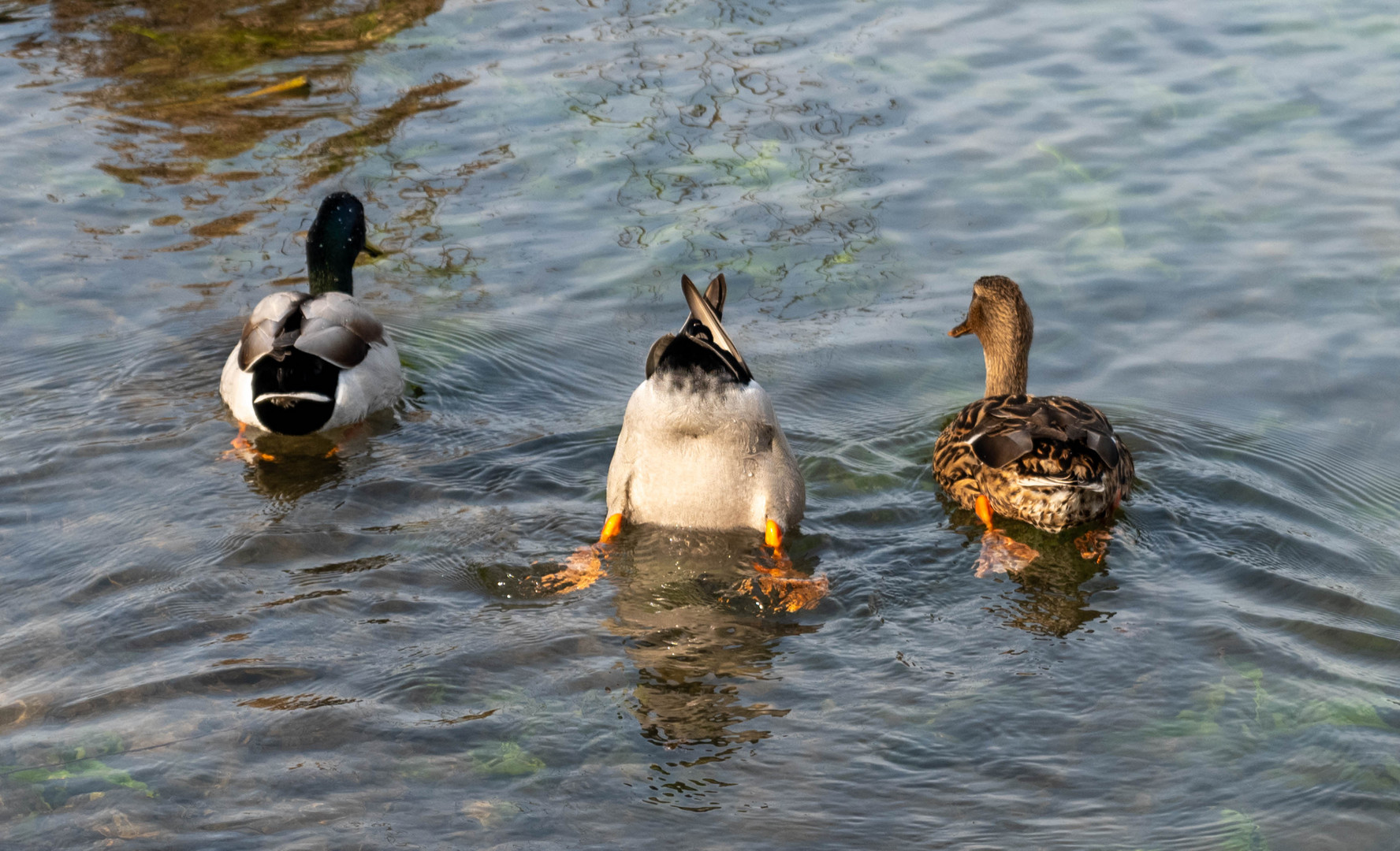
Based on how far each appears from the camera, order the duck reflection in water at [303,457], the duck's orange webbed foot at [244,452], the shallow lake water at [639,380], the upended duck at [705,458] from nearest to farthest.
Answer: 1. the shallow lake water at [639,380]
2. the upended duck at [705,458]
3. the duck reflection in water at [303,457]
4. the duck's orange webbed foot at [244,452]

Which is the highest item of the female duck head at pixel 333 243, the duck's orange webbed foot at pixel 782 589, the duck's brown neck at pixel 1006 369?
the female duck head at pixel 333 243

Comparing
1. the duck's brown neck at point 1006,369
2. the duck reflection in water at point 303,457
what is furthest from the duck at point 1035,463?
the duck reflection in water at point 303,457

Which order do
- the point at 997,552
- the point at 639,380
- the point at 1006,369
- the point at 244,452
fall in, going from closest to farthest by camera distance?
the point at 997,552, the point at 244,452, the point at 1006,369, the point at 639,380

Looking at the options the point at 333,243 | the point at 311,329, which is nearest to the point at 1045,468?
the point at 311,329

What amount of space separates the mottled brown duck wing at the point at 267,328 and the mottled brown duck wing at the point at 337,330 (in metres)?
0.08

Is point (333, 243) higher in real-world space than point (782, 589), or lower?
higher

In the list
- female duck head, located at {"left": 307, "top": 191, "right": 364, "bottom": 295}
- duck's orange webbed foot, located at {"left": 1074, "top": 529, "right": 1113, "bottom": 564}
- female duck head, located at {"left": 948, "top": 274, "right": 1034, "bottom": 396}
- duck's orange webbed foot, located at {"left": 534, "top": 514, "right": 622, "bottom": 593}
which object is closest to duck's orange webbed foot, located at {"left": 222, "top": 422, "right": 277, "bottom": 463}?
female duck head, located at {"left": 307, "top": 191, "right": 364, "bottom": 295}

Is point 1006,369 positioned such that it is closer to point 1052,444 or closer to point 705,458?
point 1052,444

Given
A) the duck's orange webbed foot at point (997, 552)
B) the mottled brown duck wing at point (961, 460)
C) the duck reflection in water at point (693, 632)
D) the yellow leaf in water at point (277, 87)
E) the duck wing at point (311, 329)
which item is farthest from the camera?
the yellow leaf in water at point (277, 87)

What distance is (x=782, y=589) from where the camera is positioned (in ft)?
17.5

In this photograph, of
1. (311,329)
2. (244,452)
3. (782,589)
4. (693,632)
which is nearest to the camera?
(693,632)

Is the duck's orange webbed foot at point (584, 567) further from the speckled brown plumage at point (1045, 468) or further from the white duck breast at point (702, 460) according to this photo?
the speckled brown plumage at point (1045, 468)

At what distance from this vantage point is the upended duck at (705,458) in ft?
17.5

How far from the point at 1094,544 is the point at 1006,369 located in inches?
54.3
